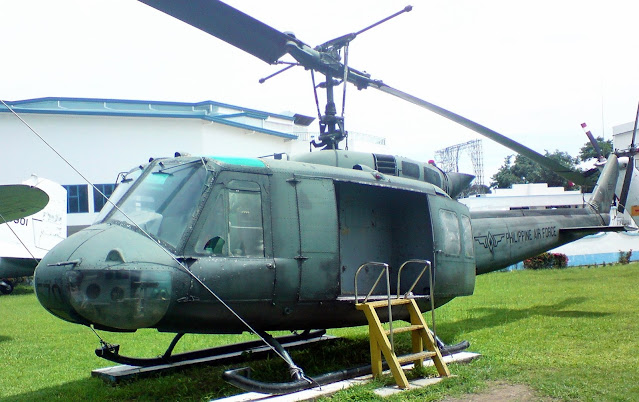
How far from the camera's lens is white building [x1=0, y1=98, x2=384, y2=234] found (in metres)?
28.5

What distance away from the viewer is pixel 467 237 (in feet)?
28.4

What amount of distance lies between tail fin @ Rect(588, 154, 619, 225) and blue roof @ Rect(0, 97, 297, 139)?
1510cm

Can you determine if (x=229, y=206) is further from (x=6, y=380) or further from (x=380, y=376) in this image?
(x=6, y=380)

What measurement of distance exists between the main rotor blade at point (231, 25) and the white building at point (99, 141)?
802 inches

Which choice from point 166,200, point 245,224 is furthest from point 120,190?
point 245,224

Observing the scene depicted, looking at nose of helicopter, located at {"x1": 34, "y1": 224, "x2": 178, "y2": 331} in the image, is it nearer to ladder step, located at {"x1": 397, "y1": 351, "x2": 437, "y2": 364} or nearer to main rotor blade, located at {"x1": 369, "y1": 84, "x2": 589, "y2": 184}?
ladder step, located at {"x1": 397, "y1": 351, "x2": 437, "y2": 364}

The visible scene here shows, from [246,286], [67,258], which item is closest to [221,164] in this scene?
[246,286]

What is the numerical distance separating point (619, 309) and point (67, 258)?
34.0 feet

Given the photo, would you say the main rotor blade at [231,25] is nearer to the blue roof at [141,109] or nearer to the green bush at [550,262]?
the blue roof at [141,109]

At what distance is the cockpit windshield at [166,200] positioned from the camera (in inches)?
225

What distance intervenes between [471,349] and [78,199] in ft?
82.7

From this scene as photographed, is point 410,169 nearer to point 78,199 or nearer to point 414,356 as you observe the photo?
point 414,356

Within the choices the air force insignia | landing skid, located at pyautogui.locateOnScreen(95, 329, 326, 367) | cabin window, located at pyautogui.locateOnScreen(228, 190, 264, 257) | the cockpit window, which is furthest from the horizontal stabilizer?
the cockpit window

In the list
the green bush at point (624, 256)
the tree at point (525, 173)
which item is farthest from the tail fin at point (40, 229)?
the tree at point (525, 173)
